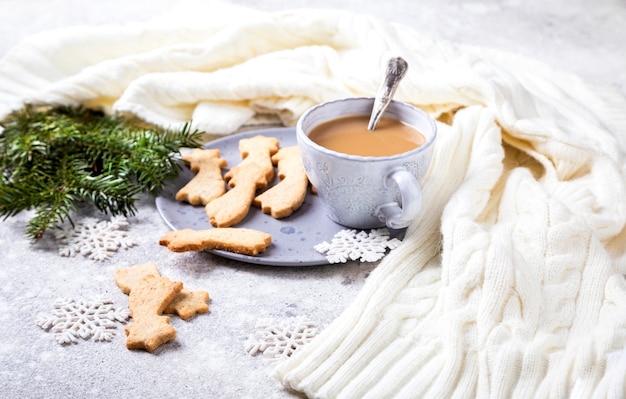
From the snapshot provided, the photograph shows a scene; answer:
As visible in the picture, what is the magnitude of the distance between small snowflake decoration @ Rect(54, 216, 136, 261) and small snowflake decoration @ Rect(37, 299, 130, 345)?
11 centimetres

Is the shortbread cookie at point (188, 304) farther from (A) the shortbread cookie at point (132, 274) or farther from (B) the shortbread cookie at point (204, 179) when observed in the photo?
(B) the shortbread cookie at point (204, 179)

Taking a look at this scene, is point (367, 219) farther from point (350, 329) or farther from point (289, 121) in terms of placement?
point (289, 121)

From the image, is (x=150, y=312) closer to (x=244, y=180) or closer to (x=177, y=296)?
(x=177, y=296)

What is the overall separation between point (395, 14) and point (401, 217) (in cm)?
119

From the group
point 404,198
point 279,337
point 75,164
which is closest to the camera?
point 279,337

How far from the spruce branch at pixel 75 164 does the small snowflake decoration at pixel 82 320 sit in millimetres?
195

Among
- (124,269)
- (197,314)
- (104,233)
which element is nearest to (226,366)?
(197,314)

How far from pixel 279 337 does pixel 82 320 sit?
27 cm

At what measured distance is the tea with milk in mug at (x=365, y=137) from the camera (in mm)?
1123

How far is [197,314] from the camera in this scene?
3.25ft

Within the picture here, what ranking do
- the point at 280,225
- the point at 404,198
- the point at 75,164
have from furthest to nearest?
the point at 75,164 < the point at 280,225 < the point at 404,198

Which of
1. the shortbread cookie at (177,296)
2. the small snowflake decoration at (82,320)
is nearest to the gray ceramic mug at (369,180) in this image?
the shortbread cookie at (177,296)

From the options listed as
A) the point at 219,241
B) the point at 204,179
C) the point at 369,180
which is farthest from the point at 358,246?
the point at 204,179

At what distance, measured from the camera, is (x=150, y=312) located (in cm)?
96
